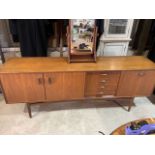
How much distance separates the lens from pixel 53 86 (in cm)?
176

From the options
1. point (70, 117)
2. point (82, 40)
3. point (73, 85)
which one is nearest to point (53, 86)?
point (73, 85)

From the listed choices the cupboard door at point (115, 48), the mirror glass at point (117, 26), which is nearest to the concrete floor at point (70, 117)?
the cupboard door at point (115, 48)

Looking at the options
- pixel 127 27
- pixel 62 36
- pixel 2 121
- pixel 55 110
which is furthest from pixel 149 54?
pixel 2 121

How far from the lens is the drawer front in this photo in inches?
70.3

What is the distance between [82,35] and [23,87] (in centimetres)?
98

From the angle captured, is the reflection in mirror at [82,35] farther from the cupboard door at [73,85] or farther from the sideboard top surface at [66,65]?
the cupboard door at [73,85]

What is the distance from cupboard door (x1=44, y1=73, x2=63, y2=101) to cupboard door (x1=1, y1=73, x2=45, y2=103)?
0.21ft

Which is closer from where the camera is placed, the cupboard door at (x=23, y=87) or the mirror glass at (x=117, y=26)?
the cupboard door at (x=23, y=87)

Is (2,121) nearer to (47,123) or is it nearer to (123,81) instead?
(47,123)

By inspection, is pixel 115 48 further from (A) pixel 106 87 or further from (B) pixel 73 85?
(B) pixel 73 85

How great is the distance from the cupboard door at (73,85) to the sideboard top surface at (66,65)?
0.07 m

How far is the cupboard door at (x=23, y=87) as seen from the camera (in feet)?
5.32
